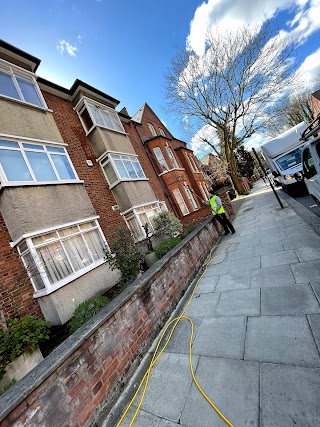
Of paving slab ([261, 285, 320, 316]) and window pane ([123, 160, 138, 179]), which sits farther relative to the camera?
window pane ([123, 160, 138, 179])

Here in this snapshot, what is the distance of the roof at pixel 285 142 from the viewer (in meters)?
11.8

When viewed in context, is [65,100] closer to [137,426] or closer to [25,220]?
[25,220]

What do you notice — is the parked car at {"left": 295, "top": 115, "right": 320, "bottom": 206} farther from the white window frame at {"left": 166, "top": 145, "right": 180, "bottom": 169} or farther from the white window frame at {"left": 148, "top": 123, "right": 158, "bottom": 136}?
the white window frame at {"left": 148, "top": 123, "right": 158, "bottom": 136}

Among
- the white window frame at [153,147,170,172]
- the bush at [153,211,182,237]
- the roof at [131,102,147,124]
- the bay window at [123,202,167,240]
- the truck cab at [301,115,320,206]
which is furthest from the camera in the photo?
the roof at [131,102,147,124]

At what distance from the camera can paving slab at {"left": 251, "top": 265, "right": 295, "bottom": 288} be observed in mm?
3840

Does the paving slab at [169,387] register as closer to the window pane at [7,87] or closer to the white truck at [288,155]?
the window pane at [7,87]

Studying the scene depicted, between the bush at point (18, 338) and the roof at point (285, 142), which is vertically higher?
the roof at point (285, 142)

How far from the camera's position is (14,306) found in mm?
5441

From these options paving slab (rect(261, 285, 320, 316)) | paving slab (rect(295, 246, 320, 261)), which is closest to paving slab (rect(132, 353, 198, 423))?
paving slab (rect(261, 285, 320, 316))

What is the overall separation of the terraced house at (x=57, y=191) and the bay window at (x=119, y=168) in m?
0.05

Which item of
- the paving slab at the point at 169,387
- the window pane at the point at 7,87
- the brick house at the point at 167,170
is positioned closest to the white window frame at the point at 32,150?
the window pane at the point at 7,87

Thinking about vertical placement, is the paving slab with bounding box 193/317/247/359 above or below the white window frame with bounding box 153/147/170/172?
below

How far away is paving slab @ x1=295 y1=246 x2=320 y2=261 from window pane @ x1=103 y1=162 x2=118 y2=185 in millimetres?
8180

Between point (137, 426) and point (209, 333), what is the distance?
4.93ft
